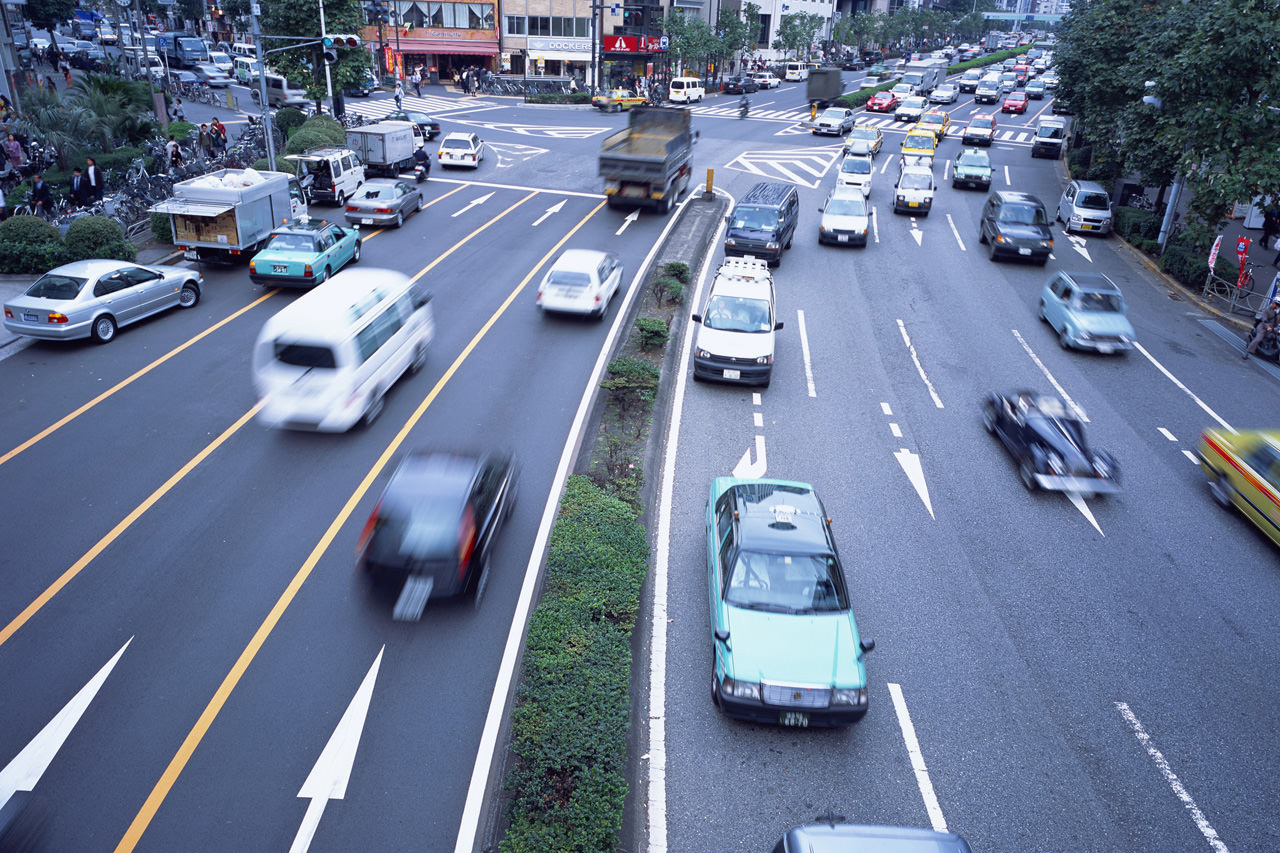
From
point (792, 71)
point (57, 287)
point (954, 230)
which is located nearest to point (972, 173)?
point (954, 230)

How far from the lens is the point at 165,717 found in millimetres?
8766

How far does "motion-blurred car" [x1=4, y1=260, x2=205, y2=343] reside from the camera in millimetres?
17031

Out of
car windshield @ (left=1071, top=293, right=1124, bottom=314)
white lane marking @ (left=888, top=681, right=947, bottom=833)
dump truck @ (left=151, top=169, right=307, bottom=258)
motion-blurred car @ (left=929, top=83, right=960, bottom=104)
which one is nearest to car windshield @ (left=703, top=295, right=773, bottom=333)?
car windshield @ (left=1071, top=293, right=1124, bottom=314)

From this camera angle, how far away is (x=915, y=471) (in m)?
14.8

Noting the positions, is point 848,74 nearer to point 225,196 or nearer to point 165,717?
point 225,196

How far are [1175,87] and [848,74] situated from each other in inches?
3383

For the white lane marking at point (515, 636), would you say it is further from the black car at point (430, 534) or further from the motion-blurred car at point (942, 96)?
the motion-blurred car at point (942, 96)

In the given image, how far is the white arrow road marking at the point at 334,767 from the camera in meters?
7.68

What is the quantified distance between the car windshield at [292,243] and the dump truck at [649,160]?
12194 millimetres

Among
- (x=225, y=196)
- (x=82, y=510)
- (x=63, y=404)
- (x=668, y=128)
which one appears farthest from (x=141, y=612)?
(x=668, y=128)

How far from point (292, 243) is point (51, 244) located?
6.34 metres

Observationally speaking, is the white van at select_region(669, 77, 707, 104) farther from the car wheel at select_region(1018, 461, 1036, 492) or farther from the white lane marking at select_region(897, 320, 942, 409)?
the car wheel at select_region(1018, 461, 1036, 492)

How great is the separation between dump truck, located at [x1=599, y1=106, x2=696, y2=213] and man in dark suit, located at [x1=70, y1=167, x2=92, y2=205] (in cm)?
1735

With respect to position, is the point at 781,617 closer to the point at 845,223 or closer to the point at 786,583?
the point at 786,583
